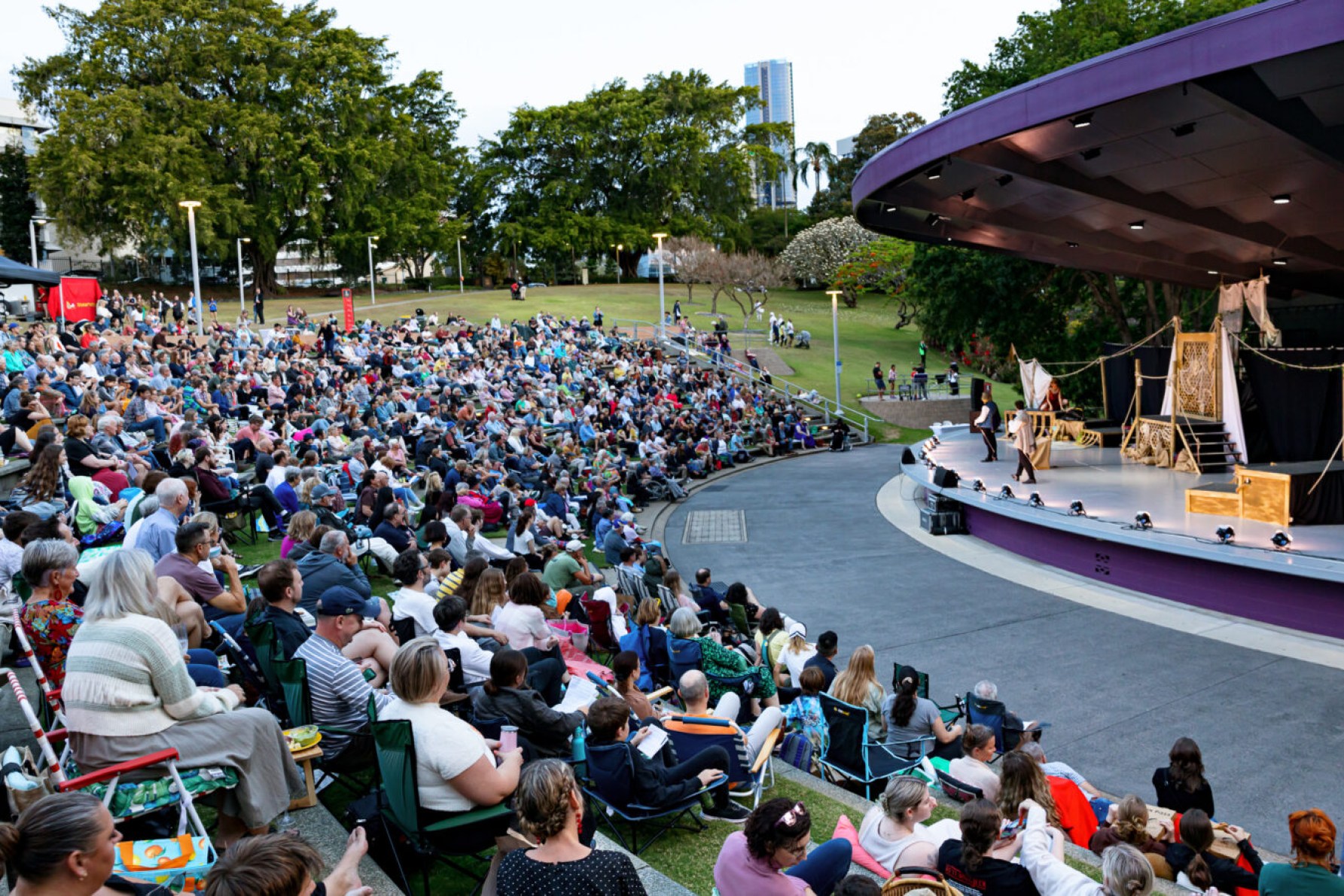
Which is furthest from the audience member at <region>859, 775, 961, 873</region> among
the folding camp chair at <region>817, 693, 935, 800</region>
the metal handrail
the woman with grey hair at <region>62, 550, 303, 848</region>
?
the metal handrail

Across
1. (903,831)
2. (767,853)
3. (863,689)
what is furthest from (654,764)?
(863,689)

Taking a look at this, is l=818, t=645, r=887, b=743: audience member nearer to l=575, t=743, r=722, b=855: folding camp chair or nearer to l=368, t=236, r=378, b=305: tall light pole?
l=575, t=743, r=722, b=855: folding camp chair

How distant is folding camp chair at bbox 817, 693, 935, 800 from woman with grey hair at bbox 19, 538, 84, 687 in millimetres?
4744

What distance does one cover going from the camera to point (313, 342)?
27828mm

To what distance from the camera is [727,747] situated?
580cm

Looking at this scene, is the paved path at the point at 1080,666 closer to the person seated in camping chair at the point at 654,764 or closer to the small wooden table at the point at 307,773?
the person seated in camping chair at the point at 654,764

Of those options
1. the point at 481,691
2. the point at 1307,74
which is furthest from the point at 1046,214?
the point at 481,691

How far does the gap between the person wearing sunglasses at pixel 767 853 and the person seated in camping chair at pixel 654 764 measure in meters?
1.14

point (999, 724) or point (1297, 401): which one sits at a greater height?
point (1297, 401)

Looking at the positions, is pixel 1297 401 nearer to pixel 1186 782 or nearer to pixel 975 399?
pixel 975 399

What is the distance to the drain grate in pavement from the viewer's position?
1817cm

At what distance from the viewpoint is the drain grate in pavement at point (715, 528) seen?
59.6ft

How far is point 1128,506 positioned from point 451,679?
41.7 ft

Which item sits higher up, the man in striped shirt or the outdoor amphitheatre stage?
the man in striped shirt
